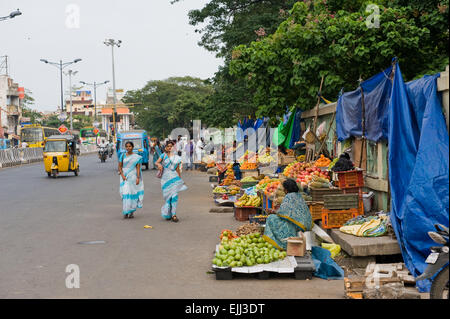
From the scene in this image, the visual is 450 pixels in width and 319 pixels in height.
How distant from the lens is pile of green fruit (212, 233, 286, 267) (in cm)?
698

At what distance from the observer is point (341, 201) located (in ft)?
30.2

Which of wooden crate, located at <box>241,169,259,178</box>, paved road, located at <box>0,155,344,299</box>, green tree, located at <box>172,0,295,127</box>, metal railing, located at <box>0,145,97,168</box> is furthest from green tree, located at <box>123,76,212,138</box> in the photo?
paved road, located at <box>0,155,344,299</box>

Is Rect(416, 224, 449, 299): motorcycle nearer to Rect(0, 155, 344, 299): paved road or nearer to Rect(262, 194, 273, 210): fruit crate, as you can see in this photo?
Rect(0, 155, 344, 299): paved road

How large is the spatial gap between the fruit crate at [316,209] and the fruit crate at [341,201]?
84cm

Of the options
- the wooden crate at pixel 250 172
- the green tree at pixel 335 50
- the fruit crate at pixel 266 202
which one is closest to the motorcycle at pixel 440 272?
the fruit crate at pixel 266 202

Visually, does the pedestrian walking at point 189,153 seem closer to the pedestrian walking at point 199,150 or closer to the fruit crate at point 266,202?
the pedestrian walking at point 199,150

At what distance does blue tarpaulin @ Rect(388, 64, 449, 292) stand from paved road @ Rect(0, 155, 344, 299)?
1103mm

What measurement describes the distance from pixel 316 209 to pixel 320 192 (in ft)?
1.12

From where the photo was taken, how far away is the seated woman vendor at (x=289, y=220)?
26.2ft

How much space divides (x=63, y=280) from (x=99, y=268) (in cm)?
76

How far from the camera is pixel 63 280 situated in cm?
673

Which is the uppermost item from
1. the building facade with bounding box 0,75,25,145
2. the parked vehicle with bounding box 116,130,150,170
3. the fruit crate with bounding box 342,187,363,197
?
the building facade with bounding box 0,75,25,145
